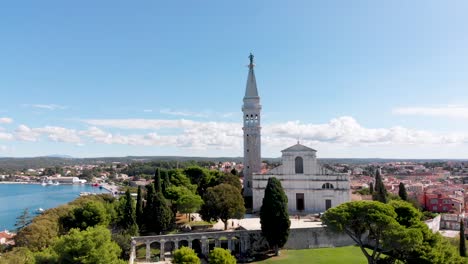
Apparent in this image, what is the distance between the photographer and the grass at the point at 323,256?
88.7ft

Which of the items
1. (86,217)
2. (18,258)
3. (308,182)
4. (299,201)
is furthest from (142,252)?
(308,182)

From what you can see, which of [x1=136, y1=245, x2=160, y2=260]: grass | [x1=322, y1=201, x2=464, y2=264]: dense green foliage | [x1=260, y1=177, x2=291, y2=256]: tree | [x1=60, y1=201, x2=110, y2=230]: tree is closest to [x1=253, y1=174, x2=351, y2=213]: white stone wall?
[x1=260, y1=177, x2=291, y2=256]: tree

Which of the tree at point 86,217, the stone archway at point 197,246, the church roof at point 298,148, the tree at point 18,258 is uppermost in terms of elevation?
A: the church roof at point 298,148

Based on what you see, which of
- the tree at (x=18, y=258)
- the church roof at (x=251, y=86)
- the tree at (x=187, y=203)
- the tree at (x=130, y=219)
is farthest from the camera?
the church roof at (x=251, y=86)

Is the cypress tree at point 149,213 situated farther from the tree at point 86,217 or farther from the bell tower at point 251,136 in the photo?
the bell tower at point 251,136

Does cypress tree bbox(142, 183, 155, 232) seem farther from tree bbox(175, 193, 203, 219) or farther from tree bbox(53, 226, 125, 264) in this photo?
tree bbox(53, 226, 125, 264)

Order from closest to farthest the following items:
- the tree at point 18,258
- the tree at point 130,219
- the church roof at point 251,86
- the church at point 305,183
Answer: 1. the tree at point 18,258
2. the tree at point 130,219
3. the church at point 305,183
4. the church roof at point 251,86

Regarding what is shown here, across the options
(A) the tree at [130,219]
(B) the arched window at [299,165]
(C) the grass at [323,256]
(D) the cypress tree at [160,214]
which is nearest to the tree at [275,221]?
(C) the grass at [323,256]

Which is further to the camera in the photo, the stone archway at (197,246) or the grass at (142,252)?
the stone archway at (197,246)

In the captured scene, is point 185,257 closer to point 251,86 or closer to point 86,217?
point 86,217

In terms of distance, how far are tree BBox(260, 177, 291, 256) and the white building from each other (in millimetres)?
10760

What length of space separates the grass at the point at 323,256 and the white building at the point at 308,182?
902 cm

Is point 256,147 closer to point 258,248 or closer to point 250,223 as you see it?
point 250,223

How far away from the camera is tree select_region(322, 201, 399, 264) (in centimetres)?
2288
